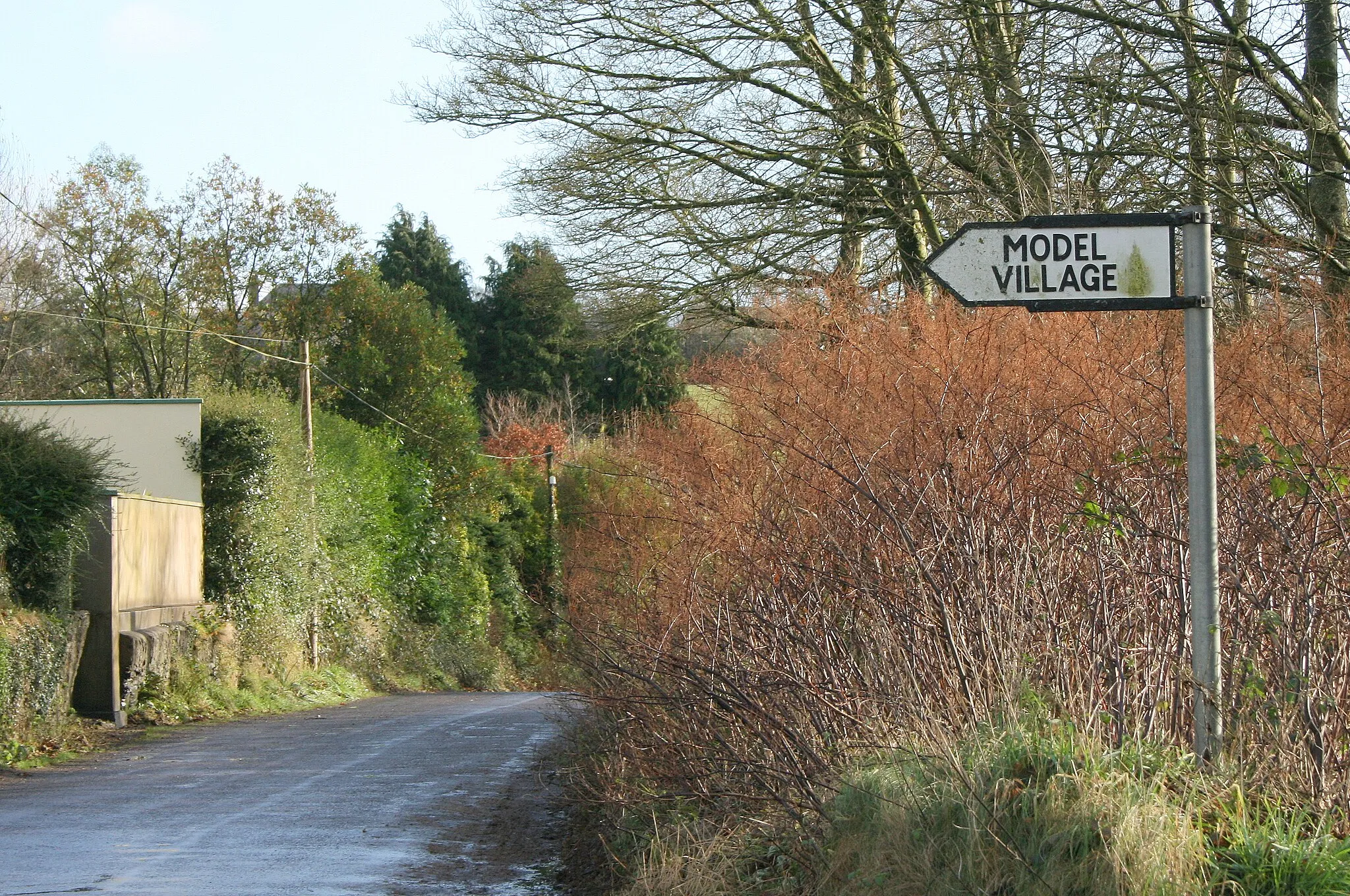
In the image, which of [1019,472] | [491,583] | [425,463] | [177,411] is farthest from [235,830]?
[491,583]

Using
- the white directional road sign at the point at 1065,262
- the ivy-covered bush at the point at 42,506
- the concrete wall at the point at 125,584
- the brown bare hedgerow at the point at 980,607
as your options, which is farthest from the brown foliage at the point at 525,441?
the white directional road sign at the point at 1065,262

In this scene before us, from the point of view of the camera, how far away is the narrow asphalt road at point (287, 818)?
7.18 meters

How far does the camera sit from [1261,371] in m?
9.84

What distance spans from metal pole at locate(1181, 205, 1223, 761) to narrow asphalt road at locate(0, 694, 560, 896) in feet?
12.4

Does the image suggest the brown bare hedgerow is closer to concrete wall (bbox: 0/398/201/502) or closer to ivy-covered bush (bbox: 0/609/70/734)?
ivy-covered bush (bbox: 0/609/70/734)

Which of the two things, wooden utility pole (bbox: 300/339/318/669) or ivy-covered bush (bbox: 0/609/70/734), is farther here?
wooden utility pole (bbox: 300/339/318/669)

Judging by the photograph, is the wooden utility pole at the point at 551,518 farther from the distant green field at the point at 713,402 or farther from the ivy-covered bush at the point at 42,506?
the ivy-covered bush at the point at 42,506

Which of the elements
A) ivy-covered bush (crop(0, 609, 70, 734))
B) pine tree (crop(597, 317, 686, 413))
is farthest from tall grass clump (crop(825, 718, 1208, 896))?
pine tree (crop(597, 317, 686, 413))

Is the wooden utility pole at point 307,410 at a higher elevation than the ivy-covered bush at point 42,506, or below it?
higher

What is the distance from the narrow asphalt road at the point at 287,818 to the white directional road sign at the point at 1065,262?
4.04 m

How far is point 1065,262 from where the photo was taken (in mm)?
4613

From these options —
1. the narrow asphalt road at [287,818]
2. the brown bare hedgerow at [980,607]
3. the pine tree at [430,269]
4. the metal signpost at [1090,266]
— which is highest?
the pine tree at [430,269]

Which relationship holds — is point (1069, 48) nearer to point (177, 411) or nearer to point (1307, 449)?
point (1307, 449)

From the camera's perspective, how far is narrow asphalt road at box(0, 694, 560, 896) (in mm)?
7184
